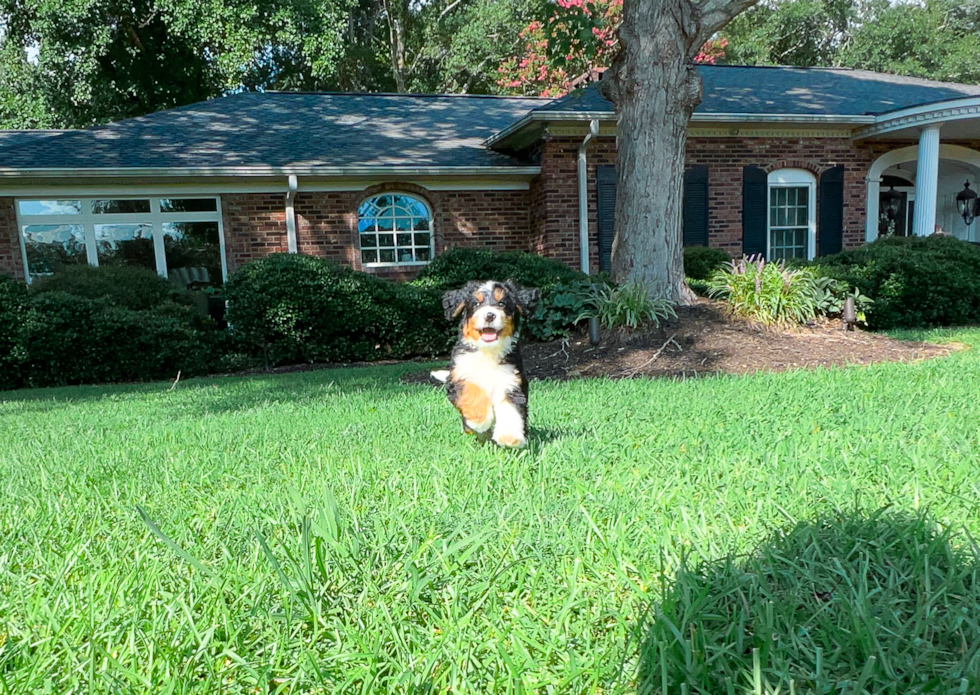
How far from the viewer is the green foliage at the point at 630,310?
26.9 ft

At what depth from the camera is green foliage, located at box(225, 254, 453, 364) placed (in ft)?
32.7

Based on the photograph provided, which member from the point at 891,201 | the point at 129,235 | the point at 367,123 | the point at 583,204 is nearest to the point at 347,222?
the point at 367,123

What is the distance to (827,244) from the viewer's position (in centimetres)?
1527

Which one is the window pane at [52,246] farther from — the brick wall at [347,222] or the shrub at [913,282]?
the shrub at [913,282]

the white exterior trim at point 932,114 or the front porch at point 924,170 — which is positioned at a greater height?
the white exterior trim at point 932,114

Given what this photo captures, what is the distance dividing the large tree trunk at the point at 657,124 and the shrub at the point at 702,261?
388cm

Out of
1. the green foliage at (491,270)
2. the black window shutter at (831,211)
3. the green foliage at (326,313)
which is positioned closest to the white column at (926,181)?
Result: the black window shutter at (831,211)

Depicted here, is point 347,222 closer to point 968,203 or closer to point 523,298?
point 523,298

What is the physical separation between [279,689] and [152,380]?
366 inches

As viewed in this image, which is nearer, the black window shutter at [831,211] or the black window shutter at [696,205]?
the black window shutter at [696,205]

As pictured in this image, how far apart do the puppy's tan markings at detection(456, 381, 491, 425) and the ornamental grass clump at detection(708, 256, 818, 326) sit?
6.50 metres

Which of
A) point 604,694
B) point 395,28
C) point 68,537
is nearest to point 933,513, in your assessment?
point 604,694

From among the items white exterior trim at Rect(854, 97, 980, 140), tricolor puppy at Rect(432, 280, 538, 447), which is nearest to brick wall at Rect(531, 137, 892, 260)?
white exterior trim at Rect(854, 97, 980, 140)

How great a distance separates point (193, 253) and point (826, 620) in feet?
47.2
